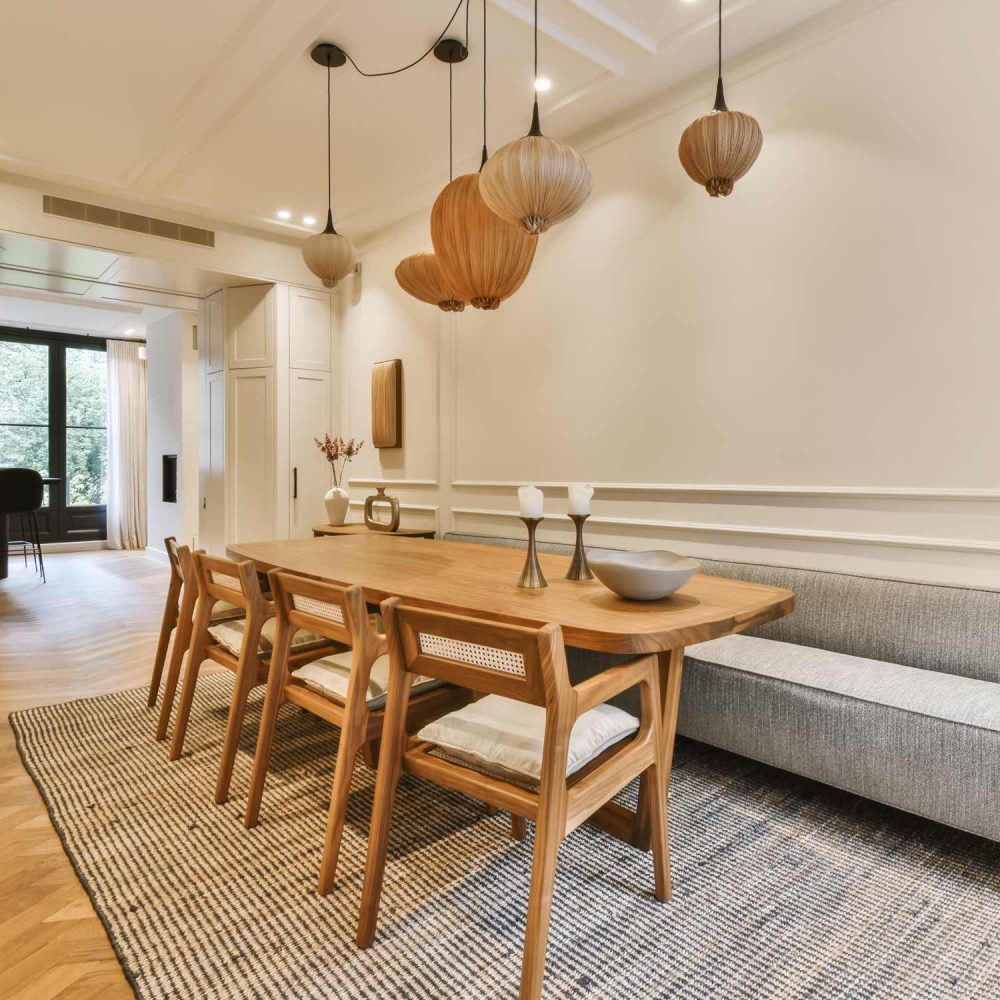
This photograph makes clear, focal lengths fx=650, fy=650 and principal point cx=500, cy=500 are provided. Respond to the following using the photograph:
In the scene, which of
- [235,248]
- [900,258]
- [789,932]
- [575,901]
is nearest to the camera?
[789,932]

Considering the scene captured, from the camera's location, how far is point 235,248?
4.93 m

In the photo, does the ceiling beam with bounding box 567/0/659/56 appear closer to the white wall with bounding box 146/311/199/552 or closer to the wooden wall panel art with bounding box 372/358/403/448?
the wooden wall panel art with bounding box 372/358/403/448

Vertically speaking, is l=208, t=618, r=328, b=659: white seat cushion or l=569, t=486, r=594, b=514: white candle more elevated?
l=569, t=486, r=594, b=514: white candle

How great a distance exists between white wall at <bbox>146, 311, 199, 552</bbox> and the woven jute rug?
17.3 feet

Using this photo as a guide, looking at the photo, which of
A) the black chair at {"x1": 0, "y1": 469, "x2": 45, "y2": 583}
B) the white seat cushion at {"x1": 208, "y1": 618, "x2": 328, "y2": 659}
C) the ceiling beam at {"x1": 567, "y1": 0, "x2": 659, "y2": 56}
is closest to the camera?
the white seat cushion at {"x1": 208, "y1": 618, "x2": 328, "y2": 659}

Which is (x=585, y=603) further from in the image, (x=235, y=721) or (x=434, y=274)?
(x=434, y=274)

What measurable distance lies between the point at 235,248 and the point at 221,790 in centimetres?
417

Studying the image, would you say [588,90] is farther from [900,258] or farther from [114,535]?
[114,535]

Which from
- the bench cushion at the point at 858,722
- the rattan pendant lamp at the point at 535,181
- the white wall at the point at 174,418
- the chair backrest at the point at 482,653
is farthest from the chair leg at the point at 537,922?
the white wall at the point at 174,418

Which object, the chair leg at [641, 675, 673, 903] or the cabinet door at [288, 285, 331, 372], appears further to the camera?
the cabinet door at [288, 285, 331, 372]

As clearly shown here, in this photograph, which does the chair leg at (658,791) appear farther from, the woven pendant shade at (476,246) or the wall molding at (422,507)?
the wall molding at (422,507)

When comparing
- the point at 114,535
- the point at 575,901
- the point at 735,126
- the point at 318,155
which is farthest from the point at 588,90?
the point at 114,535

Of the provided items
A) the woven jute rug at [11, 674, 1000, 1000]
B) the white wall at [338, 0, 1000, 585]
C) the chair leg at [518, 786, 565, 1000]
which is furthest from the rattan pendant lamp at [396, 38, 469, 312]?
the chair leg at [518, 786, 565, 1000]

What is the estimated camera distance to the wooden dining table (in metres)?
1.50
